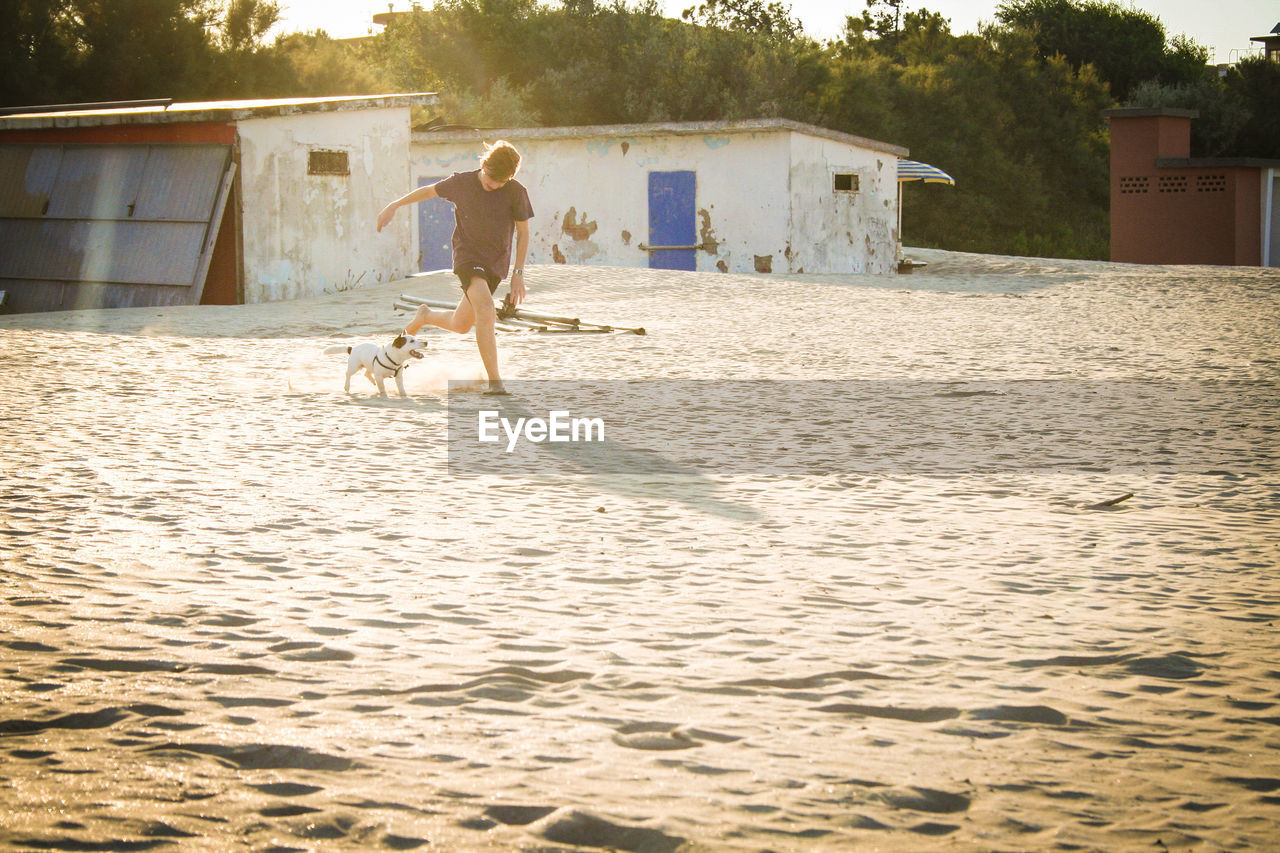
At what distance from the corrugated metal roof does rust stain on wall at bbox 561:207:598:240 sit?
868cm

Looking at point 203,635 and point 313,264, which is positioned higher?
point 313,264

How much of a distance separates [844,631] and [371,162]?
17.5m

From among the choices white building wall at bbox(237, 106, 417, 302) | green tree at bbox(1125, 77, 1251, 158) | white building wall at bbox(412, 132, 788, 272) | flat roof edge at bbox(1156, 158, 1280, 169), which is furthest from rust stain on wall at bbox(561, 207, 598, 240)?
green tree at bbox(1125, 77, 1251, 158)

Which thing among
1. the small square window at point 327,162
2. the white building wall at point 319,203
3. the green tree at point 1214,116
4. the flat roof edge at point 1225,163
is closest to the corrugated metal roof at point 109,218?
the white building wall at point 319,203

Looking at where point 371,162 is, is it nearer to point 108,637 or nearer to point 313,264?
point 313,264

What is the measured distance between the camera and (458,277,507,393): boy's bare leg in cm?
781

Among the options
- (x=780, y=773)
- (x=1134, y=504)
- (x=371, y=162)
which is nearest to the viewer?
(x=780, y=773)

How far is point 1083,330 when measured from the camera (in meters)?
12.6

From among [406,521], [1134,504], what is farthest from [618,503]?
[1134,504]

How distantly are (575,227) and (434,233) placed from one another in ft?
9.43

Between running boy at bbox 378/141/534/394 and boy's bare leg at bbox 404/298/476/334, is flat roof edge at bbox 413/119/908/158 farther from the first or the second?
running boy at bbox 378/141/534/394

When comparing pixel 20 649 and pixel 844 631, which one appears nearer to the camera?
pixel 20 649

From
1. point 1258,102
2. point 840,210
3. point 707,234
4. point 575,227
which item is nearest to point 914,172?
point 840,210

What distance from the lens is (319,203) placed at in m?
18.4
